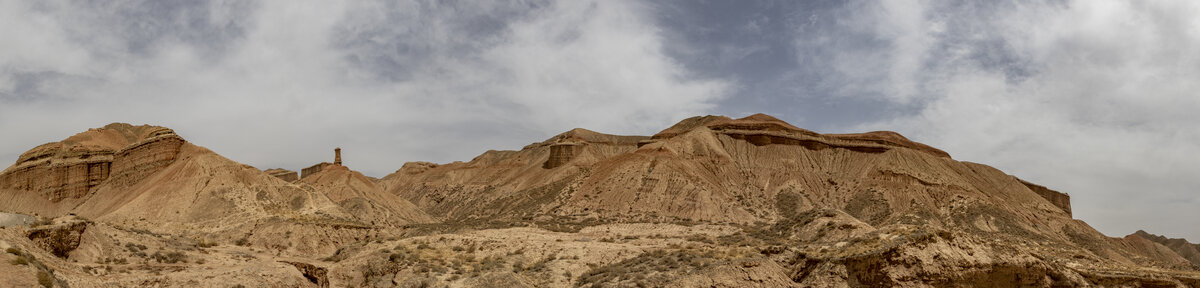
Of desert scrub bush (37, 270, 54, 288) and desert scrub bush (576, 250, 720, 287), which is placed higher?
desert scrub bush (37, 270, 54, 288)

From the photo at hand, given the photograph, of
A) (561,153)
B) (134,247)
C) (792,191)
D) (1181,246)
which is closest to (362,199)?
(561,153)

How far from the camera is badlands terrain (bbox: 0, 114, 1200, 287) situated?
1978 cm

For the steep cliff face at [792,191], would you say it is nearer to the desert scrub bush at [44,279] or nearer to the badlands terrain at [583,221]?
the badlands terrain at [583,221]

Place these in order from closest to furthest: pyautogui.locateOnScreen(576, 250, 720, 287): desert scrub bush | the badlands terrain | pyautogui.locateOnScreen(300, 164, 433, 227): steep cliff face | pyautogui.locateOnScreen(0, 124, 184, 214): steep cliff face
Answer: the badlands terrain
pyautogui.locateOnScreen(576, 250, 720, 287): desert scrub bush
pyautogui.locateOnScreen(0, 124, 184, 214): steep cliff face
pyautogui.locateOnScreen(300, 164, 433, 227): steep cliff face

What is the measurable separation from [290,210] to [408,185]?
224 feet

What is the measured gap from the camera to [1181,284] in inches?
882

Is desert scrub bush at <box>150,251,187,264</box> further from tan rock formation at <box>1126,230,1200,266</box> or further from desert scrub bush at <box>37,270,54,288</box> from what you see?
tan rock formation at <box>1126,230,1200,266</box>

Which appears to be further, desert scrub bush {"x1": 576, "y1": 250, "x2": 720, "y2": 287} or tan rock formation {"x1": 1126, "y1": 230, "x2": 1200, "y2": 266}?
tan rock formation {"x1": 1126, "y1": 230, "x2": 1200, "y2": 266}

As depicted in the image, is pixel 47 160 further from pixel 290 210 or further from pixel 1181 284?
pixel 1181 284

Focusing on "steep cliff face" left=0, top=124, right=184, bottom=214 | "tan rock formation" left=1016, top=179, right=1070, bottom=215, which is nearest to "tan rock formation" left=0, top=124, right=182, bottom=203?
"steep cliff face" left=0, top=124, right=184, bottom=214

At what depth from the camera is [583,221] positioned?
5525 cm

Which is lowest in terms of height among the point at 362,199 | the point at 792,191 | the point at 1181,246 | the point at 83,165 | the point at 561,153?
the point at 1181,246

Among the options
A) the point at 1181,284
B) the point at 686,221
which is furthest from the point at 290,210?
the point at 1181,284

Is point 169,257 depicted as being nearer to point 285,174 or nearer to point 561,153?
point 561,153
